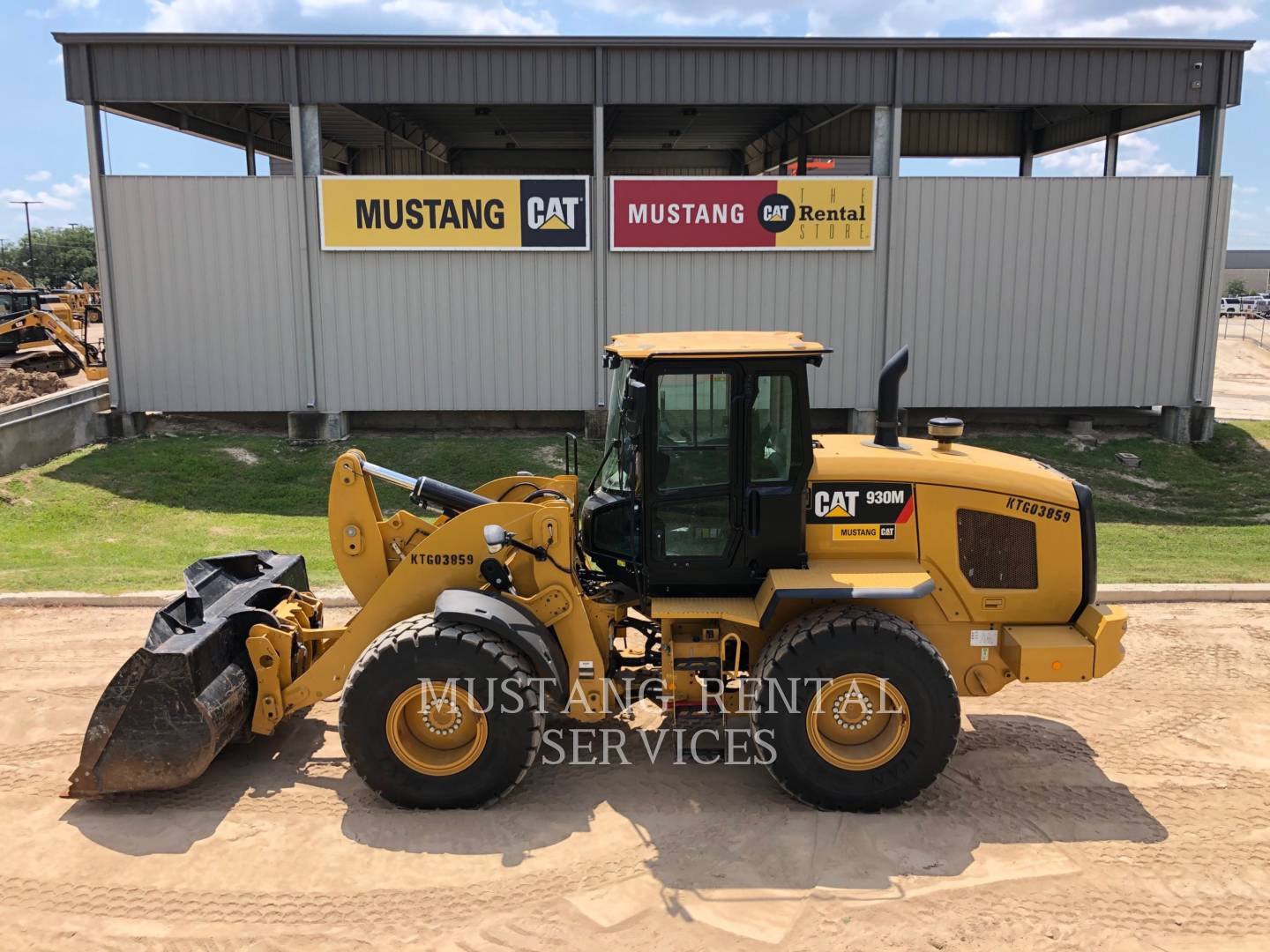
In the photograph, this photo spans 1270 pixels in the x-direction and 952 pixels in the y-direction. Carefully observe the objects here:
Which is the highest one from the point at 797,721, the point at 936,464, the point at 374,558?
the point at 936,464

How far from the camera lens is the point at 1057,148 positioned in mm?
21859

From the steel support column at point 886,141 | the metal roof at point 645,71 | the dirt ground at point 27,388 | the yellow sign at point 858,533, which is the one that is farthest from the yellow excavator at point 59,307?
the yellow sign at point 858,533

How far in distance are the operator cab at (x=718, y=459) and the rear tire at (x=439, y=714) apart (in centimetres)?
108

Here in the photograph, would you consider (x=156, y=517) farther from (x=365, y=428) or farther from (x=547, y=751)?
(x=547, y=751)

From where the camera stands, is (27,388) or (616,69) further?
(27,388)

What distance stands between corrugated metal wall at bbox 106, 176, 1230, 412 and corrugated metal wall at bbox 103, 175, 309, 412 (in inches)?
1.2

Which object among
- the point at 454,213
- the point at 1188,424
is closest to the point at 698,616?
the point at 454,213

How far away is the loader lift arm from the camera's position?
2417 cm

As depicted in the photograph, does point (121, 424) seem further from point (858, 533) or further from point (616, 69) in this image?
point (858, 533)

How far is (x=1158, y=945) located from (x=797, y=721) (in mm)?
1946

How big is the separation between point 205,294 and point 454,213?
14.7 feet

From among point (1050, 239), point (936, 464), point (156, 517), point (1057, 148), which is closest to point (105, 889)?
point (936, 464)

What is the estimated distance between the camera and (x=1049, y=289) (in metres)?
17.1

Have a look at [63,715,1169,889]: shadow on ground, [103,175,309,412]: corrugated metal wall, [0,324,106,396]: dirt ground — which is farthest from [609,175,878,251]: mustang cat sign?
[63,715,1169,889]: shadow on ground
